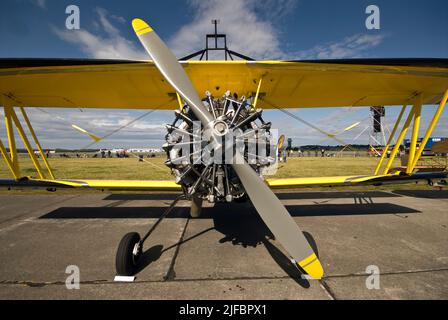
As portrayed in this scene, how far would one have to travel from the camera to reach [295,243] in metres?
2.59

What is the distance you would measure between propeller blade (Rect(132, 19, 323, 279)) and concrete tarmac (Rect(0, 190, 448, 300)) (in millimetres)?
568

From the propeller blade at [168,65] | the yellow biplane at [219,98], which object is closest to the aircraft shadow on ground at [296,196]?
the yellow biplane at [219,98]

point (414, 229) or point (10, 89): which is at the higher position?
point (10, 89)

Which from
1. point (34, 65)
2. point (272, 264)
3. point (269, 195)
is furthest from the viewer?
point (34, 65)

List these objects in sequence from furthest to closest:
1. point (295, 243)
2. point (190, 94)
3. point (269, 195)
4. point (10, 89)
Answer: point (10, 89) < point (190, 94) < point (269, 195) < point (295, 243)

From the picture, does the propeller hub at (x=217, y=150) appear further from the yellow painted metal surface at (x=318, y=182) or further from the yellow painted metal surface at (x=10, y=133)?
the yellow painted metal surface at (x=10, y=133)

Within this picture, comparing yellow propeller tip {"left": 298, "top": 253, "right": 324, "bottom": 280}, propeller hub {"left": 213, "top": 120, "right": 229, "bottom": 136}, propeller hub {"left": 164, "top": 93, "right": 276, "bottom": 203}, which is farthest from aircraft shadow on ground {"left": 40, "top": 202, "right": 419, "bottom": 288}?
propeller hub {"left": 213, "top": 120, "right": 229, "bottom": 136}

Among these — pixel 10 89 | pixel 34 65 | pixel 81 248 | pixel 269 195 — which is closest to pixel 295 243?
pixel 269 195

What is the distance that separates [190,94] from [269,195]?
68.9 inches

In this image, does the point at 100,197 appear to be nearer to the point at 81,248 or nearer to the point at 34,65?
the point at 81,248

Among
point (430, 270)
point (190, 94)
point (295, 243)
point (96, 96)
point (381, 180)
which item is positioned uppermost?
point (96, 96)

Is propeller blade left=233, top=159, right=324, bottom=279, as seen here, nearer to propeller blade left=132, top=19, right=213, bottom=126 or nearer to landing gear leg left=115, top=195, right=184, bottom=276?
propeller blade left=132, top=19, right=213, bottom=126

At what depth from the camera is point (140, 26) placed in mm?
3340

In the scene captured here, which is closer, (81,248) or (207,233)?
(81,248)
